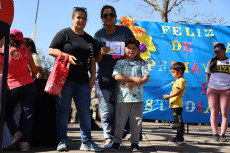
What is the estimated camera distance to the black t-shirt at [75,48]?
14.8ft

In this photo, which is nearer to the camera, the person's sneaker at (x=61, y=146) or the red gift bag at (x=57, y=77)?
the red gift bag at (x=57, y=77)

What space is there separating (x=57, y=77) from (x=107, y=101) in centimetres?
93

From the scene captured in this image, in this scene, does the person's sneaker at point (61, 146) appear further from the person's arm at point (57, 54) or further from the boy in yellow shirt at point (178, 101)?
the boy in yellow shirt at point (178, 101)

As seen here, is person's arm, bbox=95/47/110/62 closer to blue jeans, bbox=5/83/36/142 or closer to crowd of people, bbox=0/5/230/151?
crowd of people, bbox=0/5/230/151

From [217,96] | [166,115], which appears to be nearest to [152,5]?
[166,115]

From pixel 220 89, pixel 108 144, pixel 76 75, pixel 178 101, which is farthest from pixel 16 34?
pixel 220 89

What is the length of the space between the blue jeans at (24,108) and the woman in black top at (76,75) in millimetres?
382

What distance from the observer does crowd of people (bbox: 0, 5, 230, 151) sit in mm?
4551

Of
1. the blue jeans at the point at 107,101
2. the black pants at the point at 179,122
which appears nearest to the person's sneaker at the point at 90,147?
the blue jeans at the point at 107,101

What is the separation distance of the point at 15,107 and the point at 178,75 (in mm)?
2715

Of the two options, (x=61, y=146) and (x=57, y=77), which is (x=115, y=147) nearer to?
(x=61, y=146)

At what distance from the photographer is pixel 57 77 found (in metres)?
4.34

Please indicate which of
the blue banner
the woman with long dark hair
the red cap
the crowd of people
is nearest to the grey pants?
the crowd of people

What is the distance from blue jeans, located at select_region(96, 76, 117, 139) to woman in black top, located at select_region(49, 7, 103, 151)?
1.16 feet
